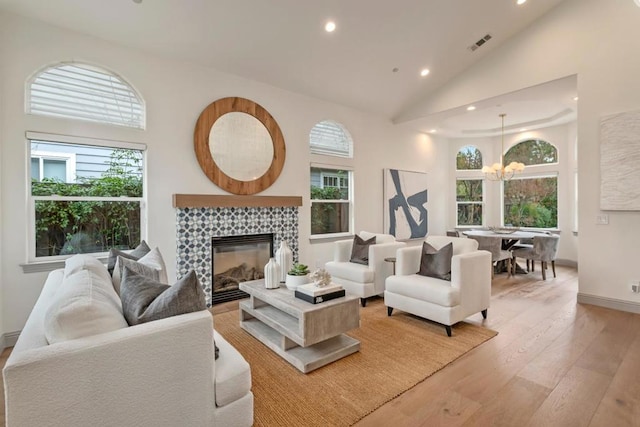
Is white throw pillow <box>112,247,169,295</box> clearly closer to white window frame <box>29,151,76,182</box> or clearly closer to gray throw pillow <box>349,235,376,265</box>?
white window frame <box>29,151,76,182</box>

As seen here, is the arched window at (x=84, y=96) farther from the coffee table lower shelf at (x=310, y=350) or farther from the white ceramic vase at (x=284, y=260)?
the coffee table lower shelf at (x=310, y=350)

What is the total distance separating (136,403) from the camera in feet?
4.55

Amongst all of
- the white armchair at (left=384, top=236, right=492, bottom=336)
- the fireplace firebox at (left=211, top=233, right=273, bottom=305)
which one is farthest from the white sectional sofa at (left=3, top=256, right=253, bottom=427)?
the fireplace firebox at (left=211, top=233, right=273, bottom=305)

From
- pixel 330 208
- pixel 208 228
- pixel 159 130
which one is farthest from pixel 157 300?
pixel 330 208

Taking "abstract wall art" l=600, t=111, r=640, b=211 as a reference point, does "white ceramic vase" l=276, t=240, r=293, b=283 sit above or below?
below

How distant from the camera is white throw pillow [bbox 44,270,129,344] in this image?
1.32 m

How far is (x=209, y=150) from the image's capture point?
415 cm

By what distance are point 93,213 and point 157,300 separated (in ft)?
8.30

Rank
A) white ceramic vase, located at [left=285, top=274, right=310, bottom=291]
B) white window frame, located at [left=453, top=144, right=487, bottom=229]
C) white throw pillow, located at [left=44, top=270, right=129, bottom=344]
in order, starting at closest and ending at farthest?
1. white throw pillow, located at [left=44, top=270, right=129, bottom=344]
2. white ceramic vase, located at [left=285, top=274, right=310, bottom=291]
3. white window frame, located at [left=453, top=144, right=487, bottom=229]

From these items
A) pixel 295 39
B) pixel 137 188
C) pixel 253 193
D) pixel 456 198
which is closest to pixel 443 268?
pixel 253 193

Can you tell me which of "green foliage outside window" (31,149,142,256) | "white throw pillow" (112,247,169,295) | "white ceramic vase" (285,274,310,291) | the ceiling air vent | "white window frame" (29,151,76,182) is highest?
the ceiling air vent

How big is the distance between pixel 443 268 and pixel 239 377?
2.55m

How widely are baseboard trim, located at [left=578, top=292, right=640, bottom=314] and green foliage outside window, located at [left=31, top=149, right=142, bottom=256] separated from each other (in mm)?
5798

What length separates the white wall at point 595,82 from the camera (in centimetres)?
375
